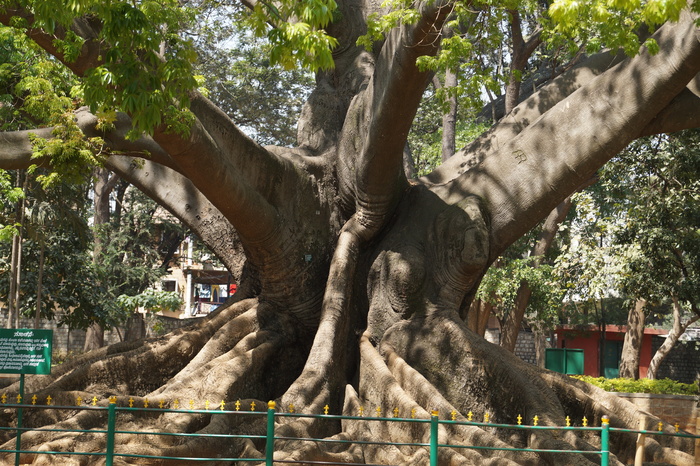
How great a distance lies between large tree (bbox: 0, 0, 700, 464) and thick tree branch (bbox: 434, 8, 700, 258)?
23 millimetres

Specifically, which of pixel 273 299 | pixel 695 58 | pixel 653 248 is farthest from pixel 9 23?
pixel 653 248

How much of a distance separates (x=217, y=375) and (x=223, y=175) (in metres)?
2.38

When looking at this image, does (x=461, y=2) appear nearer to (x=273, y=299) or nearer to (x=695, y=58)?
(x=695, y=58)

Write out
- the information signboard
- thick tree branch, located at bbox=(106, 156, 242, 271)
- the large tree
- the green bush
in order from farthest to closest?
the green bush < thick tree branch, located at bbox=(106, 156, 242, 271) < the information signboard < the large tree

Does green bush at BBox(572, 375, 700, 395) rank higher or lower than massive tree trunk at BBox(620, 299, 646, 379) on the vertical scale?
lower

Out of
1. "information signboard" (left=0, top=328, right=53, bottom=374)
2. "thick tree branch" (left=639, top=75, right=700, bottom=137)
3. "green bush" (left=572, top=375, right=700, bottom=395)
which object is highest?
"thick tree branch" (left=639, top=75, right=700, bottom=137)

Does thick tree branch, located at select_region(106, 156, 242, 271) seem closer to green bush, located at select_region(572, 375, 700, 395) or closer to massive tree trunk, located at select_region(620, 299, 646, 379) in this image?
green bush, located at select_region(572, 375, 700, 395)

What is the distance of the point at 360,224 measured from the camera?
36.4ft

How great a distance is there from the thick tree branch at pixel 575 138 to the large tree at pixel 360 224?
23 mm

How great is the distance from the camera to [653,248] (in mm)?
14789

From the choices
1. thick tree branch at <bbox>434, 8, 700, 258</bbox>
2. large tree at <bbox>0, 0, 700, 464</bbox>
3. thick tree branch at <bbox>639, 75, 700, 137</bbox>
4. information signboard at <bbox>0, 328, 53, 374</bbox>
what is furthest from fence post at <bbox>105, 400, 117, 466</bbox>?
thick tree branch at <bbox>639, 75, 700, 137</bbox>

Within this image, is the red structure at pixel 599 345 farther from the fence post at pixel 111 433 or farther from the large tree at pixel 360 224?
the fence post at pixel 111 433

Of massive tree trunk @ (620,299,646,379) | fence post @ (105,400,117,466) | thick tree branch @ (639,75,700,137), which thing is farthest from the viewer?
massive tree trunk @ (620,299,646,379)

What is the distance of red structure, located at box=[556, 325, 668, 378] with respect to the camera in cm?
3306
